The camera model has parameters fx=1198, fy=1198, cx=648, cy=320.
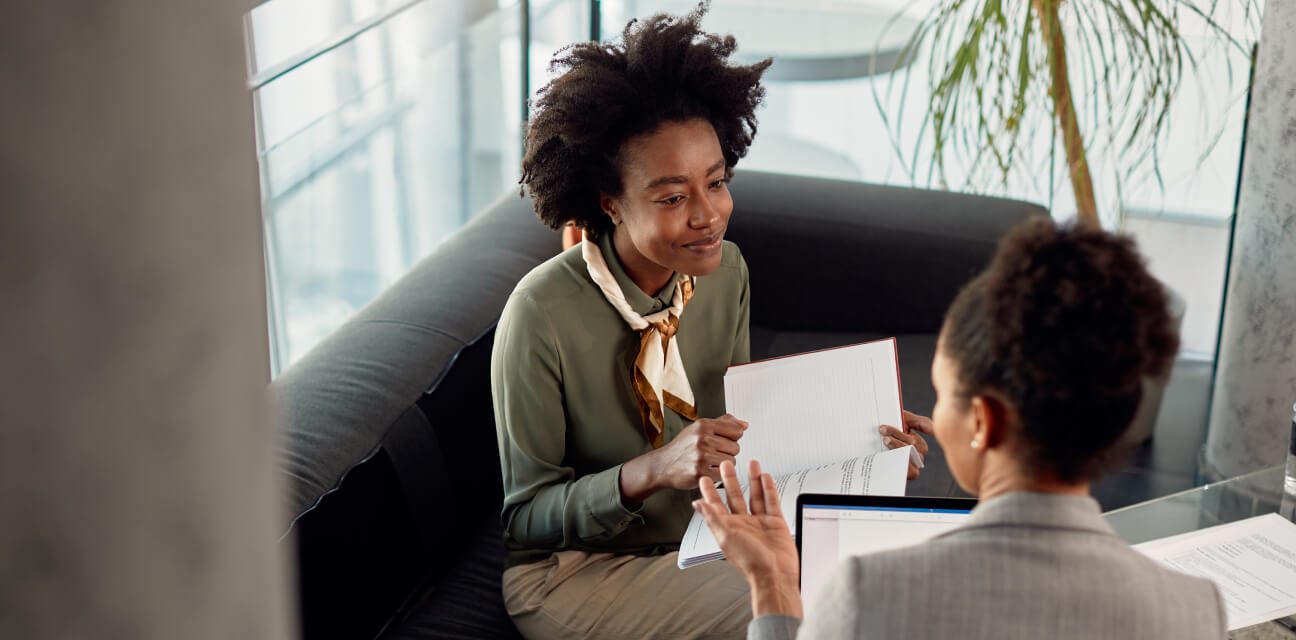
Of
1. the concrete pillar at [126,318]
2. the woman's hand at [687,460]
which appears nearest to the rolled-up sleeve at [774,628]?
the woman's hand at [687,460]

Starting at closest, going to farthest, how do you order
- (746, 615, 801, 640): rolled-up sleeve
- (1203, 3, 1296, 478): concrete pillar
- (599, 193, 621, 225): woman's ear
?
(746, 615, 801, 640): rolled-up sleeve, (599, 193, 621, 225): woman's ear, (1203, 3, 1296, 478): concrete pillar

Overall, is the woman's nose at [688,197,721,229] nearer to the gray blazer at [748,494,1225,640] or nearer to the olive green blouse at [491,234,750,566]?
the olive green blouse at [491,234,750,566]

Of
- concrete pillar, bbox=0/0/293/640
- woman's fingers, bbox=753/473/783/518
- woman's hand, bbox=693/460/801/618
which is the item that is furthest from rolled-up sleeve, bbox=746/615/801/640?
concrete pillar, bbox=0/0/293/640

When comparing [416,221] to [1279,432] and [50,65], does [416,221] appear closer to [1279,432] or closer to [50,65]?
[1279,432]

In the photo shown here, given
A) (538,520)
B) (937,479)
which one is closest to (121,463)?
(538,520)

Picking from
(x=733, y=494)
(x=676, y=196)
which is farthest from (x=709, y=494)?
(x=676, y=196)

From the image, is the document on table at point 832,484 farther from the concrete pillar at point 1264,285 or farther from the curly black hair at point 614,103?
the concrete pillar at point 1264,285

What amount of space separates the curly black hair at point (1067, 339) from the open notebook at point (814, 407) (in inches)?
30.0

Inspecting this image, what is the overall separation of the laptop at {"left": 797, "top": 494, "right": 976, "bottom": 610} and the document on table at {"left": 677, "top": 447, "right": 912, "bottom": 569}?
120mm

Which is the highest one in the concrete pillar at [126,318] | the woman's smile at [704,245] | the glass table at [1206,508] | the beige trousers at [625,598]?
the concrete pillar at [126,318]

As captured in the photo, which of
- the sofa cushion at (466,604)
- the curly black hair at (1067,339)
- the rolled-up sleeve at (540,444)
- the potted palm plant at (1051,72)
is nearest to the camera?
the curly black hair at (1067,339)

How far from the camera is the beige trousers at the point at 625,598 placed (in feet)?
5.81

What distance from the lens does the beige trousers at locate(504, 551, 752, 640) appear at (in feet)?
5.81

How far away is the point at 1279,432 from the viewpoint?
2.63m
